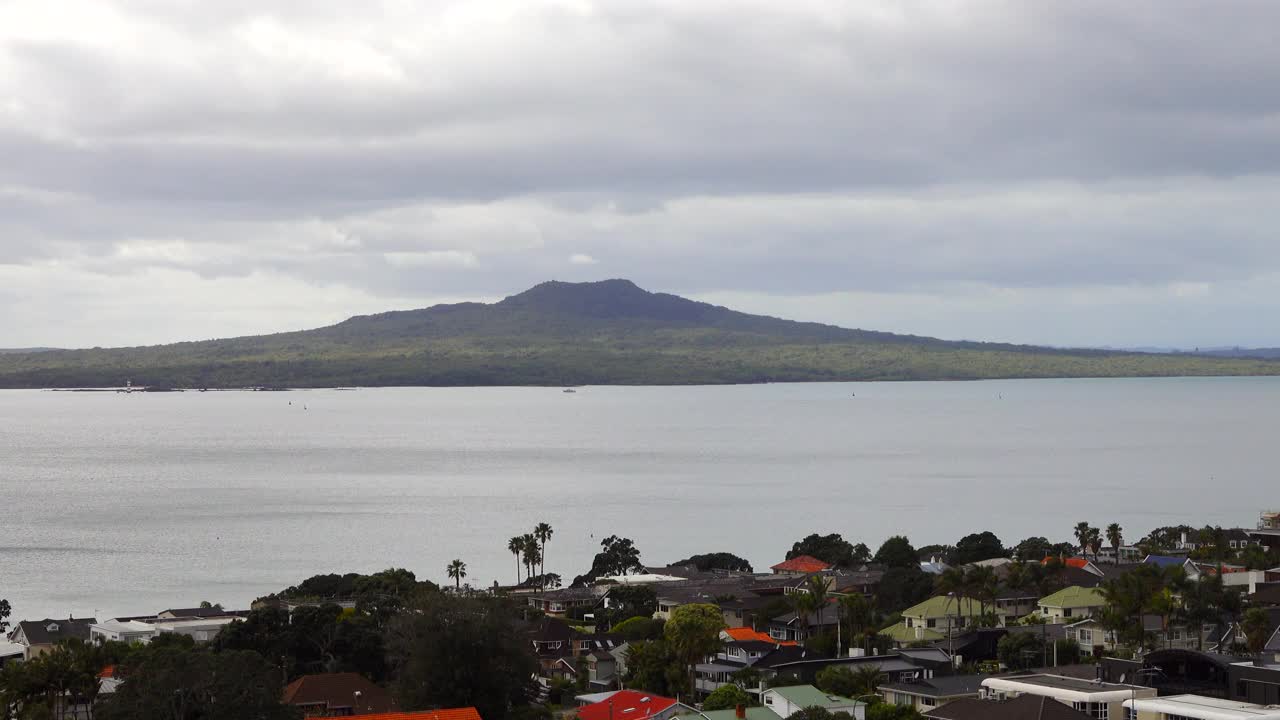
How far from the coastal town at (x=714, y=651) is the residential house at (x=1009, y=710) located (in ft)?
0.22

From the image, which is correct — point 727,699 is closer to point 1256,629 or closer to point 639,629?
point 1256,629

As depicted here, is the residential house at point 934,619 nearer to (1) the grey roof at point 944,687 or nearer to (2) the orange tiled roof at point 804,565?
(1) the grey roof at point 944,687

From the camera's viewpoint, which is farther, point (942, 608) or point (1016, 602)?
point (1016, 602)

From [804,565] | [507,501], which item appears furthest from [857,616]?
[507,501]

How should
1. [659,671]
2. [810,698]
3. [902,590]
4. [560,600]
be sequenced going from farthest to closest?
[560,600] < [902,590] < [659,671] < [810,698]

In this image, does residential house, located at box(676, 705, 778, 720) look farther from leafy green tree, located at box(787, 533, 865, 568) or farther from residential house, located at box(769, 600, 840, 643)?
leafy green tree, located at box(787, 533, 865, 568)

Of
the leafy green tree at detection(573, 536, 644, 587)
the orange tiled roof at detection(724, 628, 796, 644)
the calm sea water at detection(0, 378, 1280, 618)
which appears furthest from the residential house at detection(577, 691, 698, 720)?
the calm sea water at detection(0, 378, 1280, 618)

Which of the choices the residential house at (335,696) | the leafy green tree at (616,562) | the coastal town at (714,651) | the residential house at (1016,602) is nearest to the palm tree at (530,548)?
the leafy green tree at (616,562)

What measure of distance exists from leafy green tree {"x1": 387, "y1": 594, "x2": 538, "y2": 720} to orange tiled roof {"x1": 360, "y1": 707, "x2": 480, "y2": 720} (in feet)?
5.23

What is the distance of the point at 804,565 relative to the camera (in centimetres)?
7781

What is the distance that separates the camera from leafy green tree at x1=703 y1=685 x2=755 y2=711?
1474 inches

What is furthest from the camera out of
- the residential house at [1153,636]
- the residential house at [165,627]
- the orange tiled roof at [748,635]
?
the residential house at [165,627]

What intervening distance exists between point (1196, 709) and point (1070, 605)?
24.1m

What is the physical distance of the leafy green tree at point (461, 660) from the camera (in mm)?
36000
